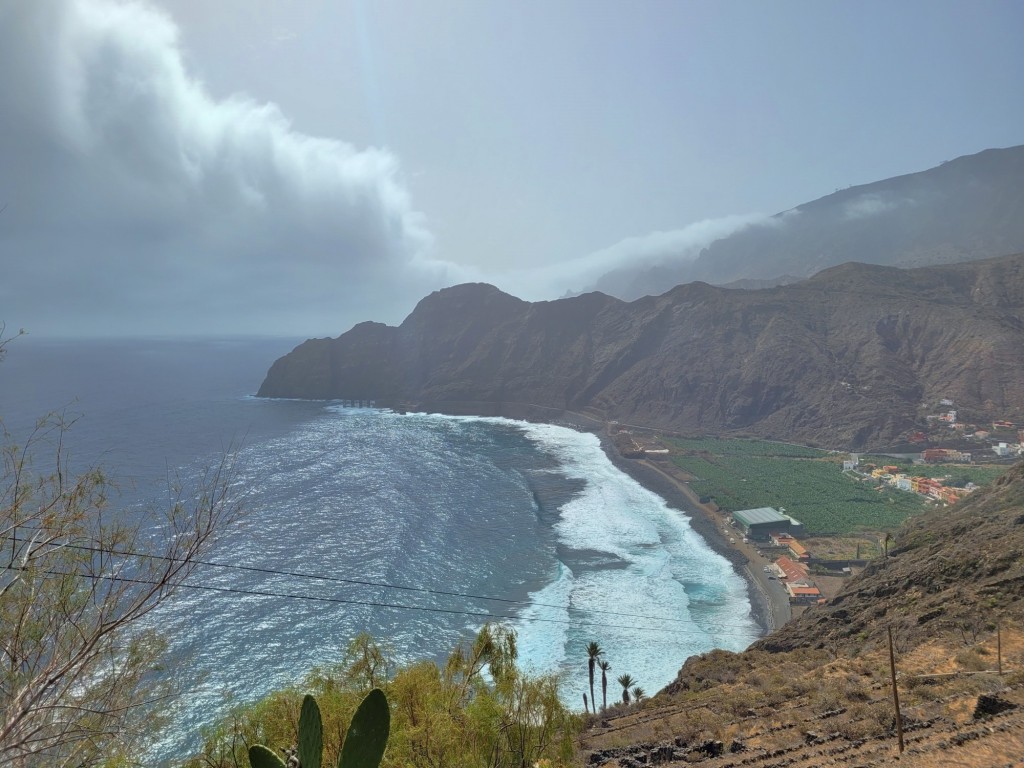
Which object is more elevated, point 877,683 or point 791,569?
point 877,683

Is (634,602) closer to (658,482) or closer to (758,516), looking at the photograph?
(758,516)

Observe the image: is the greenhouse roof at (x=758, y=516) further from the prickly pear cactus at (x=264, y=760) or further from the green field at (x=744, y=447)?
the prickly pear cactus at (x=264, y=760)

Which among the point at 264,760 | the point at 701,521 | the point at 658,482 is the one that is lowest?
the point at 701,521

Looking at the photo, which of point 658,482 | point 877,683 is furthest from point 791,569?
point 877,683

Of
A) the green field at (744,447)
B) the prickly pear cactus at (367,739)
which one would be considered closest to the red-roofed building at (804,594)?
the prickly pear cactus at (367,739)

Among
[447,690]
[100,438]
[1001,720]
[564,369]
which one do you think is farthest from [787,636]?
[564,369]

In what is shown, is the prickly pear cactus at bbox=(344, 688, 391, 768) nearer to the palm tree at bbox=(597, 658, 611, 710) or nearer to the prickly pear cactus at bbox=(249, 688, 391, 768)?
the prickly pear cactus at bbox=(249, 688, 391, 768)

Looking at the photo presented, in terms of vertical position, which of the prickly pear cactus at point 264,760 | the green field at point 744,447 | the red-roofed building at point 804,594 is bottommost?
the red-roofed building at point 804,594

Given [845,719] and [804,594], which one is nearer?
[845,719]
